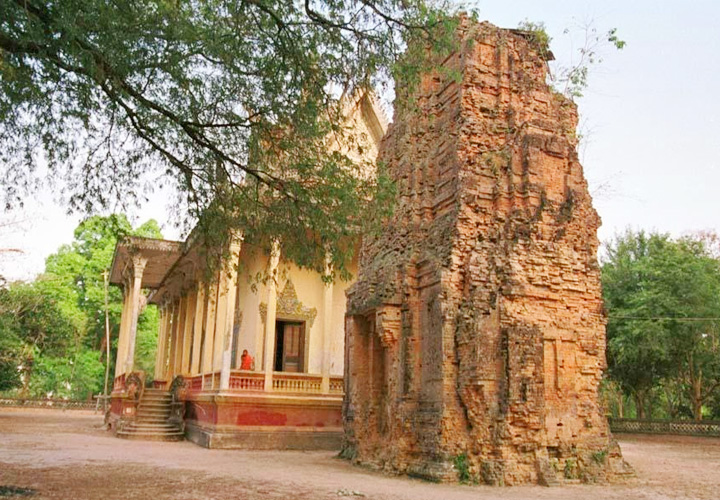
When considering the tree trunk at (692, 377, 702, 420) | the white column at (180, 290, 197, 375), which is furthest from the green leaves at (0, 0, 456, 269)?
the tree trunk at (692, 377, 702, 420)

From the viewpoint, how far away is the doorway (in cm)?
1931

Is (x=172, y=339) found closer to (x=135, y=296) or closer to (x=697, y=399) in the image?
(x=135, y=296)

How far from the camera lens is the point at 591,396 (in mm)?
10289

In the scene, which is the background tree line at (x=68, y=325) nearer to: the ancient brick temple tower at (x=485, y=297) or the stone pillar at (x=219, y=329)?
the stone pillar at (x=219, y=329)

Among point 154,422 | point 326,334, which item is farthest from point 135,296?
point 326,334

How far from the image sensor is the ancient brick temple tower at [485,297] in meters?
9.62

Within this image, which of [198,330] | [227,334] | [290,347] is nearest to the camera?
[227,334]

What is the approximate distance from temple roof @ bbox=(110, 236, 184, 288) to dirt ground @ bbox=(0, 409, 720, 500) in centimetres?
579

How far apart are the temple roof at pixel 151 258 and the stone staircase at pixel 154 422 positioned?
4.37 metres

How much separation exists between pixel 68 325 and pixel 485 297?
27818mm

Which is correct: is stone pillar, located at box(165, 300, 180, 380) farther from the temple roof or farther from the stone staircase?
the stone staircase

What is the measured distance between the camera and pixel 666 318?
23297 millimetres

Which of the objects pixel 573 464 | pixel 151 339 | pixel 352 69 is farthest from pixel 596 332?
pixel 151 339

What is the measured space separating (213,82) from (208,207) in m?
1.83
